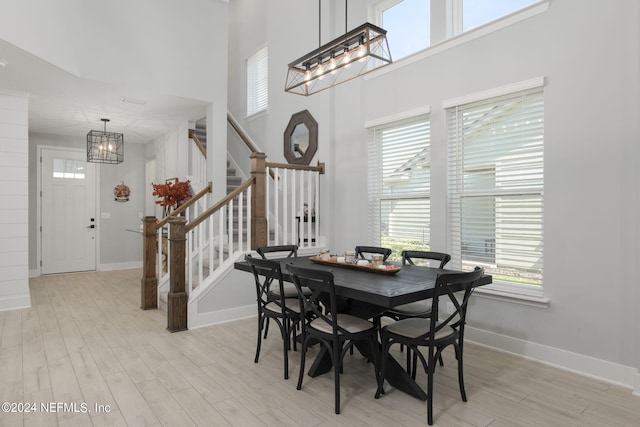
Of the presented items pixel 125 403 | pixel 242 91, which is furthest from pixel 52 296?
pixel 242 91

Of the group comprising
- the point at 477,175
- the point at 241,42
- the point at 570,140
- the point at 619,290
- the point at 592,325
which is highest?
the point at 241,42

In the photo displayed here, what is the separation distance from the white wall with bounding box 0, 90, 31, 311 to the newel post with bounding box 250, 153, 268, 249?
2874mm

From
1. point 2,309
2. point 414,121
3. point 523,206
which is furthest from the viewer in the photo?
point 2,309

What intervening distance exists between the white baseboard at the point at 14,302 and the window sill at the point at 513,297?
17.2 feet

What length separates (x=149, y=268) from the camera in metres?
4.68

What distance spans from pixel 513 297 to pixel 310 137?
3.38 meters

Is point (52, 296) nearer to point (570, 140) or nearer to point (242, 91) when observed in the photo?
point (242, 91)

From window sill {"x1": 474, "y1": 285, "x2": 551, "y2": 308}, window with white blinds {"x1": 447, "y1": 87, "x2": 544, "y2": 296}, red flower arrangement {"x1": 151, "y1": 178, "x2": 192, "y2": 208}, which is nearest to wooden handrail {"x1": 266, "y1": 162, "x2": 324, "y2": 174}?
window with white blinds {"x1": 447, "y1": 87, "x2": 544, "y2": 296}

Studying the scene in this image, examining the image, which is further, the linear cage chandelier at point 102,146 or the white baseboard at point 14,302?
the linear cage chandelier at point 102,146

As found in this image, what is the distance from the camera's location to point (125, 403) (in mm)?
2410

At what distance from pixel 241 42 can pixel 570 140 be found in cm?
611

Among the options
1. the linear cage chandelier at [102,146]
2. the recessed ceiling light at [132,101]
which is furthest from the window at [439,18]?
the linear cage chandelier at [102,146]

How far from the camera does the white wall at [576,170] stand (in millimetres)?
2646

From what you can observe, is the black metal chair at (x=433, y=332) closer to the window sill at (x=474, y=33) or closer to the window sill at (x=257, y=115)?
the window sill at (x=474, y=33)
